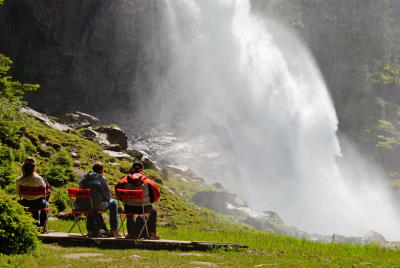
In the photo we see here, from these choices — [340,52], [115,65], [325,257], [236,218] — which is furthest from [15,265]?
[340,52]

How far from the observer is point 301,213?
56625 millimetres

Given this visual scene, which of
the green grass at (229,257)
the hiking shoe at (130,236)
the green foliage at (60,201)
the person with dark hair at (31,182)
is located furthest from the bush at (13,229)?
the green foliage at (60,201)

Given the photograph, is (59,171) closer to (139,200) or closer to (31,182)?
(31,182)

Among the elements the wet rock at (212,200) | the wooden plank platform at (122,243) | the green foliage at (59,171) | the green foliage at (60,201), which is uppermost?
the wet rock at (212,200)

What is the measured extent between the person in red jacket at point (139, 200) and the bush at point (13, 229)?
9.34 feet

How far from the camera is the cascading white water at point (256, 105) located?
65.4 metres

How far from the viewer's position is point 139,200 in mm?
9688

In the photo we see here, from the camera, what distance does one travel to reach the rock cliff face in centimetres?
6281

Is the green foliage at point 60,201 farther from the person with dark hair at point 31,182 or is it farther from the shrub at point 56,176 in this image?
the person with dark hair at point 31,182

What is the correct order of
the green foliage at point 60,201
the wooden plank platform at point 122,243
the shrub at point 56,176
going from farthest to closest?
the shrub at point 56,176, the green foliage at point 60,201, the wooden plank platform at point 122,243

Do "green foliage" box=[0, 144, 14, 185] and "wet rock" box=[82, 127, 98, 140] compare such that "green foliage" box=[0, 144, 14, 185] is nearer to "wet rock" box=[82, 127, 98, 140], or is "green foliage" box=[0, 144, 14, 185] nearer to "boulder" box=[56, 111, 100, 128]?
"wet rock" box=[82, 127, 98, 140]

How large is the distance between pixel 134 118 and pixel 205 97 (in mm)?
14889

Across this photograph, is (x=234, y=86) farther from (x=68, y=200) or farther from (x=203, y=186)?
(x=68, y=200)

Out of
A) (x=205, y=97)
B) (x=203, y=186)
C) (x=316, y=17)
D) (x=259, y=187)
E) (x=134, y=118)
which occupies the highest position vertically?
(x=316, y=17)
